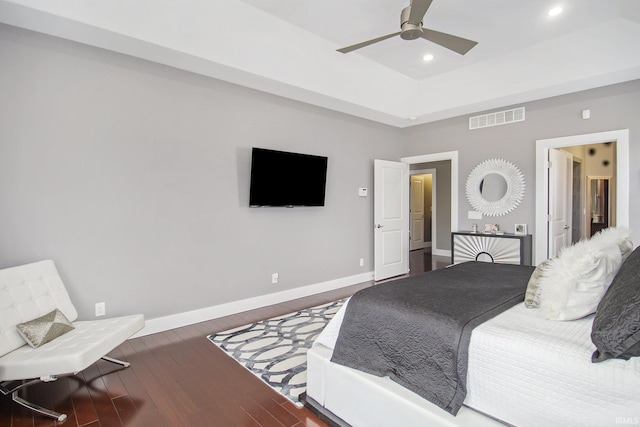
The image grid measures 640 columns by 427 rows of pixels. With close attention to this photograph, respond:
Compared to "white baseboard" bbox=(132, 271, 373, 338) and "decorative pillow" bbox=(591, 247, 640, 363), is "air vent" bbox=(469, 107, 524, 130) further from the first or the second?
"decorative pillow" bbox=(591, 247, 640, 363)

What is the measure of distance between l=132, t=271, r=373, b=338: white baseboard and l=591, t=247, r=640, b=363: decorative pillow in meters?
3.32

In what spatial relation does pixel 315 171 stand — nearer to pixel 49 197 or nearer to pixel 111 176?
pixel 111 176

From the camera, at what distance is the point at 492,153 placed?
491 cm

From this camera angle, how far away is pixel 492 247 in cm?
472

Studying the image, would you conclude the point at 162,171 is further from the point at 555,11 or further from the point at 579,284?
the point at 555,11

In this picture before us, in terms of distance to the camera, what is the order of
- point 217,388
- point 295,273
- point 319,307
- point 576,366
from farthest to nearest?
point 295,273 → point 319,307 → point 217,388 → point 576,366

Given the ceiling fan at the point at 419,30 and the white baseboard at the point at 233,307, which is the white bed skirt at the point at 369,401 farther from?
the ceiling fan at the point at 419,30

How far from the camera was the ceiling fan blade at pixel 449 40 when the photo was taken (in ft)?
8.80

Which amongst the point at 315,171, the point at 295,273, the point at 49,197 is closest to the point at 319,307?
the point at 295,273

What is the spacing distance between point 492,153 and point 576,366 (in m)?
4.21

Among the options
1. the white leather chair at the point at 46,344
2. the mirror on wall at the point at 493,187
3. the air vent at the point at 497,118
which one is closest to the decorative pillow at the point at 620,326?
the white leather chair at the point at 46,344

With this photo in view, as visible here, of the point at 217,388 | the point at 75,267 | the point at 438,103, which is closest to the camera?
the point at 217,388

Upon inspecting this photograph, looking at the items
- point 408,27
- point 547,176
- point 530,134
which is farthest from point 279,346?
point 530,134

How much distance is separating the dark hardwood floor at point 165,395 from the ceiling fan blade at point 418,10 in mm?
2772
